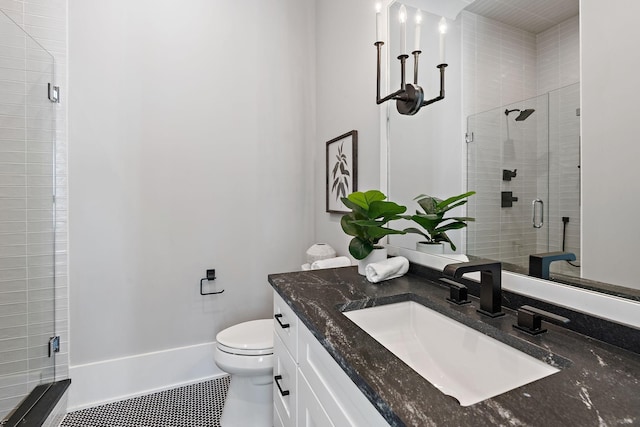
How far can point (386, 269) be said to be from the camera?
126 centimetres

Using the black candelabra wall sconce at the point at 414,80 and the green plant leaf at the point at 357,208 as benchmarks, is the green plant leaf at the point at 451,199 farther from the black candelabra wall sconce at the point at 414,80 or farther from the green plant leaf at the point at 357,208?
the black candelabra wall sconce at the point at 414,80

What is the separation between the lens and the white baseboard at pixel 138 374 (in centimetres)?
184

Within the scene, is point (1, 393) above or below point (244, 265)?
below

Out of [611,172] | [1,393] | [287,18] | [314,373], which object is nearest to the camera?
[611,172]

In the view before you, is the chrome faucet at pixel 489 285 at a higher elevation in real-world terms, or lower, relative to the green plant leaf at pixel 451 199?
lower

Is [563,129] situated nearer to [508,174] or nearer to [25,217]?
[508,174]

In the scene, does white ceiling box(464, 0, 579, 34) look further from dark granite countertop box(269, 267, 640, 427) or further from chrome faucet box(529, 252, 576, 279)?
dark granite countertop box(269, 267, 640, 427)

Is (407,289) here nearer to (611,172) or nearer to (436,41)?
(611,172)

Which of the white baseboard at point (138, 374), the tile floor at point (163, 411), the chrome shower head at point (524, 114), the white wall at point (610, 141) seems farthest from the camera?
the white baseboard at point (138, 374)

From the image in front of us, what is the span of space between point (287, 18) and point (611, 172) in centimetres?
228

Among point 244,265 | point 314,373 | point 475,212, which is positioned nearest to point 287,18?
point 244,265

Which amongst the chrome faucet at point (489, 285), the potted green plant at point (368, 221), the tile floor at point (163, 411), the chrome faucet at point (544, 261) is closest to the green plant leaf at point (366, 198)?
the potted green plant at point (368, 221)

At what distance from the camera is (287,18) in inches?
91.0

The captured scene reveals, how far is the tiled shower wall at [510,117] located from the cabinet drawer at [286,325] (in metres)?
0.72
